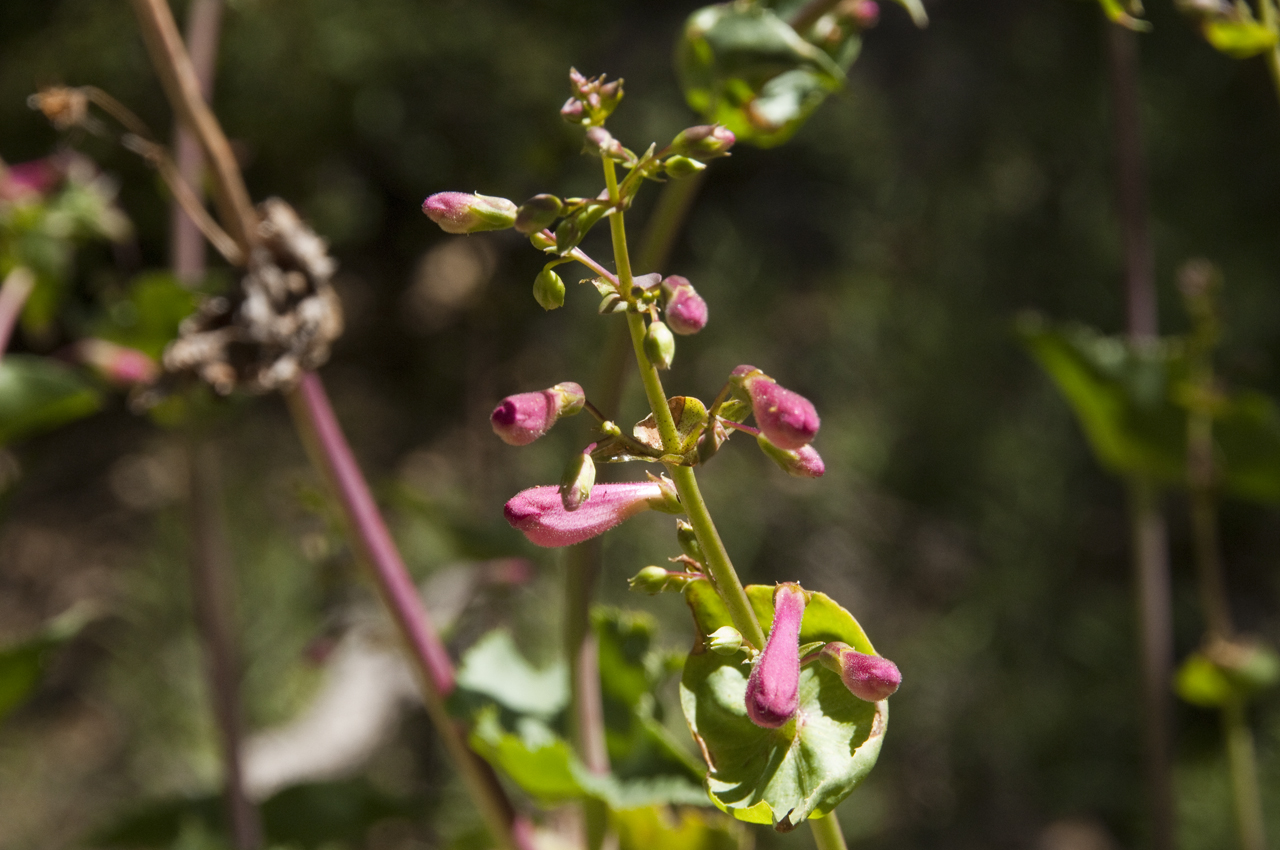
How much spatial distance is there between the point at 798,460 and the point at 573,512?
0.04 metres

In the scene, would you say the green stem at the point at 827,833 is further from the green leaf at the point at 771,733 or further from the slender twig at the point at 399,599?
the slender twig at the point at 399,599

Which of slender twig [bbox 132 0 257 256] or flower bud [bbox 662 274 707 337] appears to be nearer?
flower bud [bbox 662 274 707 337]

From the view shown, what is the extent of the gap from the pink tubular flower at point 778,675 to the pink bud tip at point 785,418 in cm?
3

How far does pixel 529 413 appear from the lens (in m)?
0.19

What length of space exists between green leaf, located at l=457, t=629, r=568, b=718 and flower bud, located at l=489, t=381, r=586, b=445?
19 cm

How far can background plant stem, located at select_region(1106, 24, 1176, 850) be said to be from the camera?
1.43ft

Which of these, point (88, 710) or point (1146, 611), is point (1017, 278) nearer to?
point (1146, 611)

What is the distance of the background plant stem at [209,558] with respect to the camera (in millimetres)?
417

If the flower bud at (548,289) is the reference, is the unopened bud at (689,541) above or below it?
below

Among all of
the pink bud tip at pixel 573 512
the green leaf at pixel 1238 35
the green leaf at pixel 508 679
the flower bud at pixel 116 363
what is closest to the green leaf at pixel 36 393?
the flower bud at pixel 116 363

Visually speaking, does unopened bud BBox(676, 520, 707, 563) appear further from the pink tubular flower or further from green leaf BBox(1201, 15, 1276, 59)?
green leaf BBox(1201, 15, 1276, 59)

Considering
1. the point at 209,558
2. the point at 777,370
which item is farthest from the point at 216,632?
the point at 777,370

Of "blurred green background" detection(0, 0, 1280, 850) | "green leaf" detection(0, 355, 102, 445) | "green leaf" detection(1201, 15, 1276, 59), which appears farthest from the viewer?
"blurred green background" detection(0, 0, 1280, 850)

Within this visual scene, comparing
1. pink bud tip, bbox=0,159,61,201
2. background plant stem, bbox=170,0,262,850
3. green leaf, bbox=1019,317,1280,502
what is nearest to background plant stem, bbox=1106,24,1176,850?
green leaf, bbox=1019,317,1280,502
